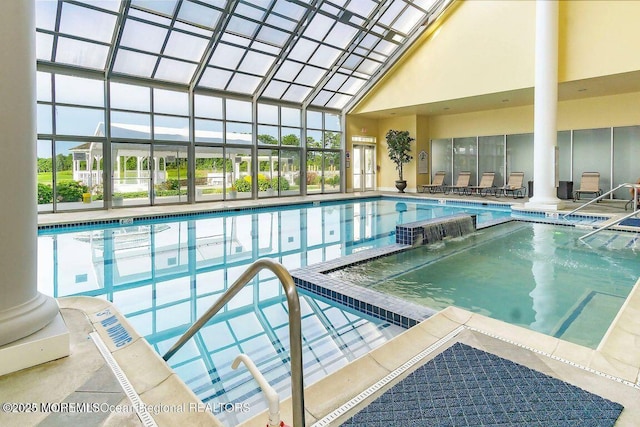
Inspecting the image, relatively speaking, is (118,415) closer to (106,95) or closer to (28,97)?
(28,97)

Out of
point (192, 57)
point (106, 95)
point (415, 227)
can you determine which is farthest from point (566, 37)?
point (106, 95)

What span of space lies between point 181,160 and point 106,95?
2.55 metres

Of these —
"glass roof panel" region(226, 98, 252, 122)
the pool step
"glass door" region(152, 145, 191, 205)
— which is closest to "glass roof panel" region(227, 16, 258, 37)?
"glass roof panel" region(226, 98, 252, 122)

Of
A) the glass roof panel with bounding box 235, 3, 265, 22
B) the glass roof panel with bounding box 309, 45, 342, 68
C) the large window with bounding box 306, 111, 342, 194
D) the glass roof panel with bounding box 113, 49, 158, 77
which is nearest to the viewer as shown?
the glass roof panel with bounding box 235, 3, 265, 22

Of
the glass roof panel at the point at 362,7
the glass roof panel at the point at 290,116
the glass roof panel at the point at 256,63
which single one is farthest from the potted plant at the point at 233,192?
the glass roof panel at the point at 362,7

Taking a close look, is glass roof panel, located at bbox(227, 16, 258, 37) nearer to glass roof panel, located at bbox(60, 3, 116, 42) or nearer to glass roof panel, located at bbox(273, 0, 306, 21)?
glass roof panel, located at bbox(273, 0, 306, 21)

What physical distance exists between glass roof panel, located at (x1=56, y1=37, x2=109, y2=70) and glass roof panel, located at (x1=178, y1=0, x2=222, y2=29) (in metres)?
2.09

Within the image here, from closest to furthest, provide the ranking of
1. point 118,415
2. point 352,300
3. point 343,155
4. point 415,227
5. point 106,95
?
1. point 118,415
2. point 352,300
3. point 415,227
4. point 106,95
5. point 343,155

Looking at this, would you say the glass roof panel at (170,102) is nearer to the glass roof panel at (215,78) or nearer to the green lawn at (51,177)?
the glass roof panel at (215,78)

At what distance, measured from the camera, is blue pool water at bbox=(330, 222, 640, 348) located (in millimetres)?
3676

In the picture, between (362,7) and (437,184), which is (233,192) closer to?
(362,7)

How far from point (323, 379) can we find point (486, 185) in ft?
45.2

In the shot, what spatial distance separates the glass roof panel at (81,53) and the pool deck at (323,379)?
850 centimetres

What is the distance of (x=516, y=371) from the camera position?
7.48ft
